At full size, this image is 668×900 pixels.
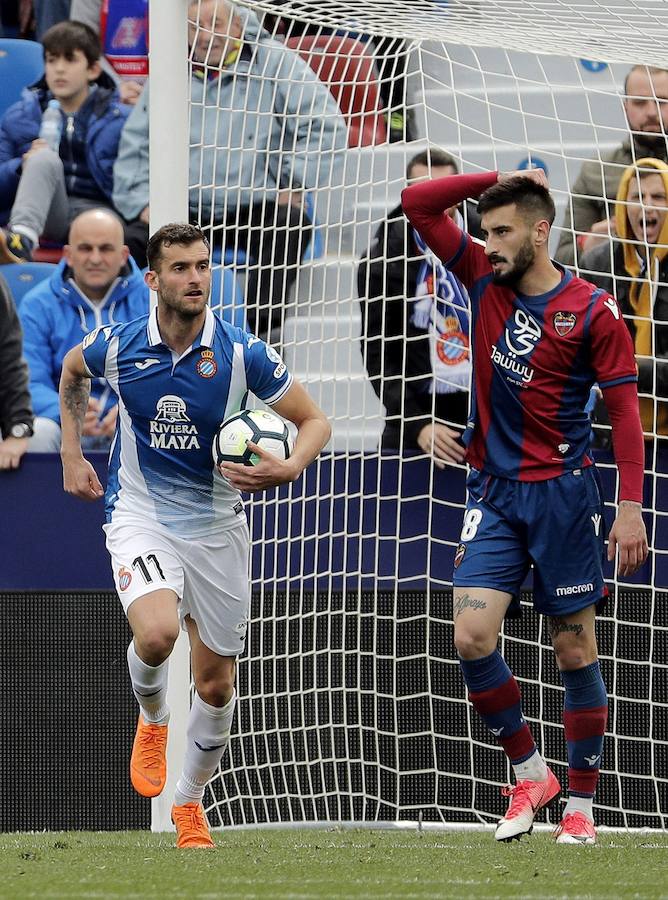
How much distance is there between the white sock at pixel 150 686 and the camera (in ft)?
17.1

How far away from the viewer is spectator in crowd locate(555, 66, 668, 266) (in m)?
7.29

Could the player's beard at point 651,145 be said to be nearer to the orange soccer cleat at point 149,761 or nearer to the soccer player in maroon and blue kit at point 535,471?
the soccer player in maroon and blue kit at point 535,471

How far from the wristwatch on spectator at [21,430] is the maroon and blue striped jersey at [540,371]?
2975mm

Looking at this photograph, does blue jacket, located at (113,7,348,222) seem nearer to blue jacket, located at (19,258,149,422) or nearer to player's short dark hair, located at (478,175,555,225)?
blue jacket, located at (19,258,149,422)

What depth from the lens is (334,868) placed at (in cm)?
451

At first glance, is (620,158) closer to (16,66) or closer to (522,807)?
(522,807)

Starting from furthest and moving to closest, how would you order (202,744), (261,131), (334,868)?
(261,131)
(202,744)
(334,868)

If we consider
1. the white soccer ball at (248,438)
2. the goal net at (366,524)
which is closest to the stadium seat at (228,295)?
the goal net at (366,524)

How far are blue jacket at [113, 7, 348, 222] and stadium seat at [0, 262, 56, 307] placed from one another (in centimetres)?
189

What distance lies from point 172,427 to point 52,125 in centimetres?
454

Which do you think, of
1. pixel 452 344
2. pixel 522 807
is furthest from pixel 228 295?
pixel 522 807

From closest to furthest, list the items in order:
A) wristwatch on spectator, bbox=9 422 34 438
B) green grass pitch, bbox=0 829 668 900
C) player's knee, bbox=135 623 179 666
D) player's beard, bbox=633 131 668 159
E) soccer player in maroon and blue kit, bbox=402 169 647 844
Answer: green grass pitch, bbox=0 829 668 900 < player's knee, bbox=135 623 179 666 < soccer player in maroon and blue kit, bbox=402 169 647 844 < player's beard, bbox=633 131 668 159 < wristwatch on spectator, bbox=9 422 34 438

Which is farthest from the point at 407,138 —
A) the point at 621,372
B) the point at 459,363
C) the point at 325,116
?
the point at 621,372

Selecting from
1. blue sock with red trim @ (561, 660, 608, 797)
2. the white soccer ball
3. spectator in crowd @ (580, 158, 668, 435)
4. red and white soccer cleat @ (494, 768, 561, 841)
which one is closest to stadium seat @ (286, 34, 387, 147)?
spectator in crowd @ (580, 158, 668, 435)
